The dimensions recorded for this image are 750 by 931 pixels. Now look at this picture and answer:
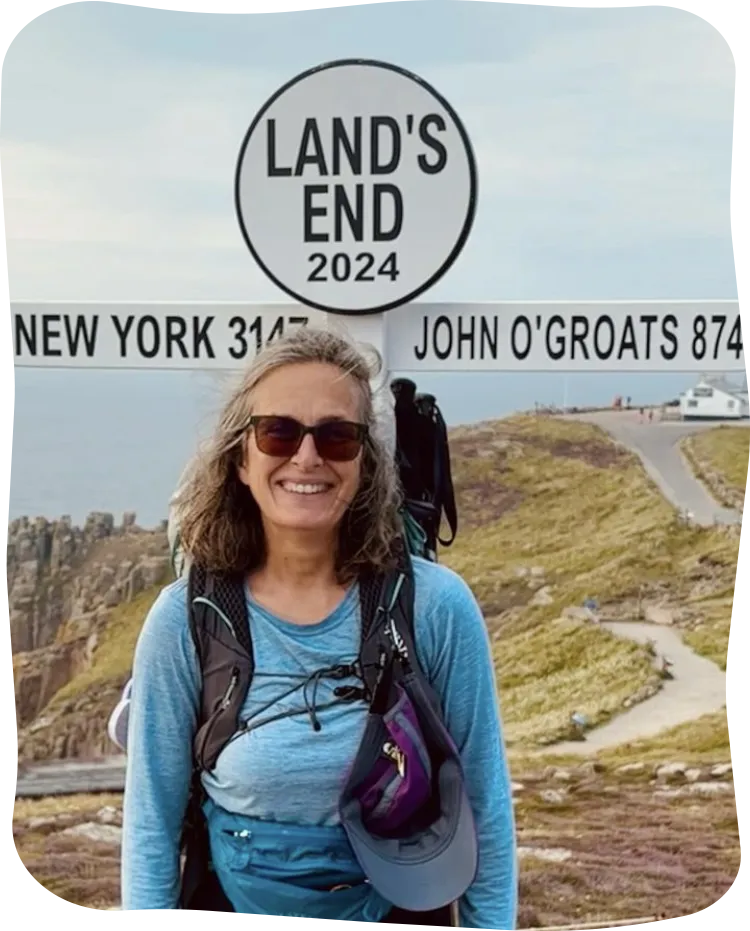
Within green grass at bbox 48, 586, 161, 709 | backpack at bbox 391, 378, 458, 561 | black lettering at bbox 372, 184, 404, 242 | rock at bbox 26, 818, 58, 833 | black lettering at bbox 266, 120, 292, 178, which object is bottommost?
rock at bbox 26, 818, 58, 833

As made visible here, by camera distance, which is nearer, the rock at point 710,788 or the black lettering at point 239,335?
the black lettering at point 239,335

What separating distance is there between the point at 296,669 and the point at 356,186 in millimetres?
1068

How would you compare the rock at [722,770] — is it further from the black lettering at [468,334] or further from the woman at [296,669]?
the woman at [296,669]

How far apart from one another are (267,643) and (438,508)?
0.83 m

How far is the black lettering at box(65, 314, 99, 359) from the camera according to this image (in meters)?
2.23

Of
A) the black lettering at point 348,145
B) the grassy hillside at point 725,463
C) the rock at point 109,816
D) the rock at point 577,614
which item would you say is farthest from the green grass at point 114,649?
the grassy hillside at point 725,463

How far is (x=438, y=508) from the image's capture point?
218cm

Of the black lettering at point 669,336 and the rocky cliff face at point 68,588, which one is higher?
the black lettering at point 669,336

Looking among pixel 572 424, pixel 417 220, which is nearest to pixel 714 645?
pixel 572 424

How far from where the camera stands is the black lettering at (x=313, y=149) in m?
2.06

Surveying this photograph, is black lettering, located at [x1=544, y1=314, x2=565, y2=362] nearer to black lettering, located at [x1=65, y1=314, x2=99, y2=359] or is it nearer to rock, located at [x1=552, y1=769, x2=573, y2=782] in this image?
black lettering, located at [x1=65, y1=314, x2=99, y2=359]

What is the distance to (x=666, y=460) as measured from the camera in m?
5.24

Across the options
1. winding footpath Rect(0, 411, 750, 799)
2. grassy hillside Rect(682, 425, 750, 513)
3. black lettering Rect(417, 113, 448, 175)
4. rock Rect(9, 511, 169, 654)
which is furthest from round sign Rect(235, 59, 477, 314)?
grassy hillside Rect(682, 425, 750, 513)

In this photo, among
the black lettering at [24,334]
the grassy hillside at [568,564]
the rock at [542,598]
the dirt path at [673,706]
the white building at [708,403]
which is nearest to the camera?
the black lettering at [24,334]
